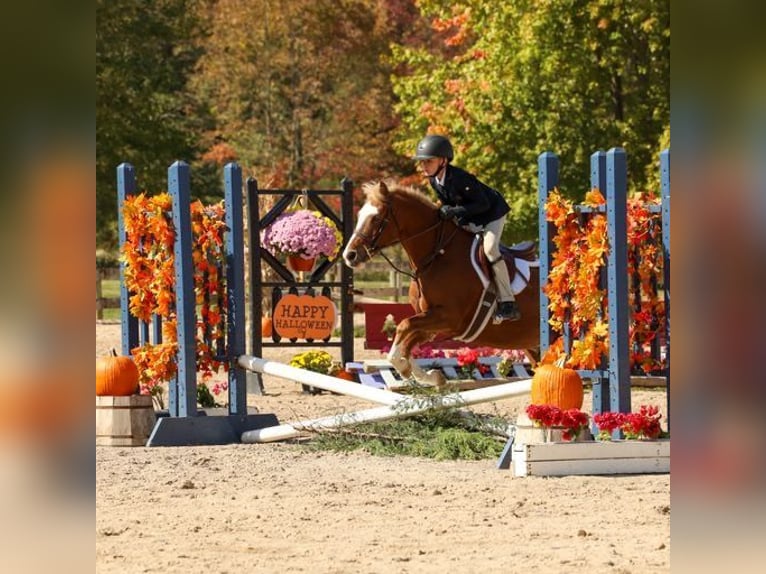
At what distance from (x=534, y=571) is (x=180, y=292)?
4.79 meters

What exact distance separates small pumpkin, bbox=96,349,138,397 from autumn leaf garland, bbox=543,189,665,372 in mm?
2894

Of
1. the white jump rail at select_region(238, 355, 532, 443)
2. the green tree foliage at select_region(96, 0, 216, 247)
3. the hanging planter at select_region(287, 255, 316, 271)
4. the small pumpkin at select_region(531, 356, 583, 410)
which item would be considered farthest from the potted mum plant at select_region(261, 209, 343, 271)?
the green tree foliage at select_region(96, 0, 216, 247)

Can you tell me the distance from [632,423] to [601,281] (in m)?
0.90

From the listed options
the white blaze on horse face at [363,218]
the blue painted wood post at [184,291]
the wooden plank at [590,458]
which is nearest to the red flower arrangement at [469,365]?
the white blaze on horse face at [363,218]

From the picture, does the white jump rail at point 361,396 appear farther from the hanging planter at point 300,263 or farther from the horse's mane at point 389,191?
the hanging planter at point 300,263

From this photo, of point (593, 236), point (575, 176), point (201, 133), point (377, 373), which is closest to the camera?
point (593, 236)

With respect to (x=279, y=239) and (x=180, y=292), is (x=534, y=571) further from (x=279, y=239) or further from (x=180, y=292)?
(x=279, y=239)

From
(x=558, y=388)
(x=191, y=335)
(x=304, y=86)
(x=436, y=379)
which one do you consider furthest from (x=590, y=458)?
(x=304, y=86)

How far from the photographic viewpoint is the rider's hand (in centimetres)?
1009

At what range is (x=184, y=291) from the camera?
9.08m

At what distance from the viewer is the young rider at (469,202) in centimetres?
990

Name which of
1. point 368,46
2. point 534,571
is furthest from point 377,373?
point 368,46

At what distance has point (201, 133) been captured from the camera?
31.8m

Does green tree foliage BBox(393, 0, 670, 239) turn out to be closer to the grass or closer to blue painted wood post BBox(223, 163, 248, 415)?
blue painted wood post BBox(223, 163, 248, 415)
